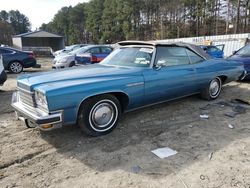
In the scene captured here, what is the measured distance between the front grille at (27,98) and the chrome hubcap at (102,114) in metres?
0.95

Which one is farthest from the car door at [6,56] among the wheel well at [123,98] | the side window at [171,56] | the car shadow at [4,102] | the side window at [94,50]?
the wheel well at [123,98]

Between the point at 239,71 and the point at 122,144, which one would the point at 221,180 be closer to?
the point at 122,144

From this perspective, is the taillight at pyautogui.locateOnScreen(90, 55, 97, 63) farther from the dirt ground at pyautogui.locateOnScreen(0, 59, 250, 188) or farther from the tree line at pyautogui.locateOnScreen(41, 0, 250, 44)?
the tree line at pyautogui.locateOnScreen(41, 0, 250, 44)

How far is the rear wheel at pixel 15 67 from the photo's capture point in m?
12.8

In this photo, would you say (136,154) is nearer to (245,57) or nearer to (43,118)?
(43,118)

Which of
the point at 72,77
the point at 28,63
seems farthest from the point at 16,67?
the point at 72,77

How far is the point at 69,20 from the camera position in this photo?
240 ft

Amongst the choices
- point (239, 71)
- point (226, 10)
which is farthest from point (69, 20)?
point (239, 71)

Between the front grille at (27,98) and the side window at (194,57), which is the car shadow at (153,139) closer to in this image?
the front grille at (27,98)

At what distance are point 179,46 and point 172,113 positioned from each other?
5.01 feet

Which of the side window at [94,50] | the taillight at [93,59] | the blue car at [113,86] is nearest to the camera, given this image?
the blue car at [113,86]

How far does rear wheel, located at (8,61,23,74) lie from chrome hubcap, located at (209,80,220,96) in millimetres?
10498

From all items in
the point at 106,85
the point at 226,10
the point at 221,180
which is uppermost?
the point at 226,10

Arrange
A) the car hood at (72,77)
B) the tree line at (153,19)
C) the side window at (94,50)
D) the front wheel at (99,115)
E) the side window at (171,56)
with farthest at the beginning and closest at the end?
the tree line at (153,19) → the side window at (94,50) → the side window at (171,56) → the front wheel at (99,115) → the car hood at (72,77)
